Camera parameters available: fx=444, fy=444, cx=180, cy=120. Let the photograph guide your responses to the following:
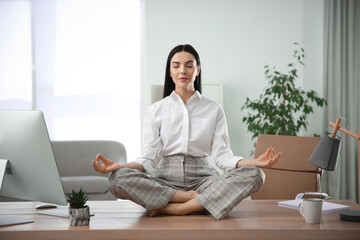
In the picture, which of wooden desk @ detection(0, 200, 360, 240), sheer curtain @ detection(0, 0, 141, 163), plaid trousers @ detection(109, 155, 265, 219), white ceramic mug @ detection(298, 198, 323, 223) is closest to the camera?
wooden desk @ detection(0, 200, 360, 240)

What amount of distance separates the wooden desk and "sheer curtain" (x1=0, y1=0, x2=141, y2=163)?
3511 millimetres

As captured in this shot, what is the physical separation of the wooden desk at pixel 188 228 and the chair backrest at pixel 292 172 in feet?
2.76

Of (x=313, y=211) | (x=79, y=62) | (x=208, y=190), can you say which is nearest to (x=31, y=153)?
(x=208, y=190)

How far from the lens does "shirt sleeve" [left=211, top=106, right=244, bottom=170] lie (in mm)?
2199

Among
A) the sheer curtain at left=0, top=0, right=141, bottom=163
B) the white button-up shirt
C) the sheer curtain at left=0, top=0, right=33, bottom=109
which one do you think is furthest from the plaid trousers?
the sheer curtain at left=0, top=0, right=33, bottom=109

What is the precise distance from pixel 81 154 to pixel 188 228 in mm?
2979

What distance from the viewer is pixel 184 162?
7.14 ft

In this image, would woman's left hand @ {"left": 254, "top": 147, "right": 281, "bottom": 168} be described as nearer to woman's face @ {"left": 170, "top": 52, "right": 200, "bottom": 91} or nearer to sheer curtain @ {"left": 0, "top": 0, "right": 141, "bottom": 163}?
woman's face @ {"left": 170, "top": 52, "right": 200, "bottom": 91}

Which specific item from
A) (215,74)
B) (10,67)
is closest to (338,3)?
(215,74)

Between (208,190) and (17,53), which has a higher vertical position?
(17,53)

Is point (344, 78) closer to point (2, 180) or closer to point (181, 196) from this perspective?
point (181, 196)

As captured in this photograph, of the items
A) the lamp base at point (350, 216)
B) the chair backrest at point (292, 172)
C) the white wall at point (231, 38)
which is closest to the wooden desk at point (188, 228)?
the lamp base at point (350, 216)

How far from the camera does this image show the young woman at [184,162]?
1.84m

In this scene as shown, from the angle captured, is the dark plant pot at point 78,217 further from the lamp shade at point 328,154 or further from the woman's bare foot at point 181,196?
the lamp shade at point 328,154
